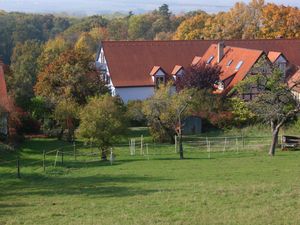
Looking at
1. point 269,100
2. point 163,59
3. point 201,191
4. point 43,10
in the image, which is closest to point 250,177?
point 201,191

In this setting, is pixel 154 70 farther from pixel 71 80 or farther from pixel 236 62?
pixel 71 80

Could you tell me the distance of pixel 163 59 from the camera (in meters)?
56.2

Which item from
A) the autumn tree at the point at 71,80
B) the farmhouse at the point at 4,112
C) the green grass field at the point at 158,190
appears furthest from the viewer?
the autumn tree at the point at 71,80

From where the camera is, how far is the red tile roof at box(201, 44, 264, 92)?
1860 inches

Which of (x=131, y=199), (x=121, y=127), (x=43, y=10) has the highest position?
(x=43, y=10)

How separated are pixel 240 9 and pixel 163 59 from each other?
79.2 feet

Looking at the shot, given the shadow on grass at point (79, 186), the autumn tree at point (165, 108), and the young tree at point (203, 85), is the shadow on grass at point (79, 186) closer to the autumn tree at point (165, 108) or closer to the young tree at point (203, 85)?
the autumn tree at point (165, 108)

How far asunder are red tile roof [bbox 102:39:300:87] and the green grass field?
2235cm

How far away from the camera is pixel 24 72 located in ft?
192

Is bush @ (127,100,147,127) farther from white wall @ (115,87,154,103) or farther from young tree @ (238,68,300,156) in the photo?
young tree @ (238,68,300,156)

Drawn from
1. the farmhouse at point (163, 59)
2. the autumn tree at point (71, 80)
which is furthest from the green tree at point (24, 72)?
the farmhouse at point (163, 59)

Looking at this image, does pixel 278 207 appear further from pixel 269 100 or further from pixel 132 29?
pixel 132 29

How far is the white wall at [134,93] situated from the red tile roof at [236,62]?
7.51 meters

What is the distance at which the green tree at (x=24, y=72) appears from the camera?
49.5m
